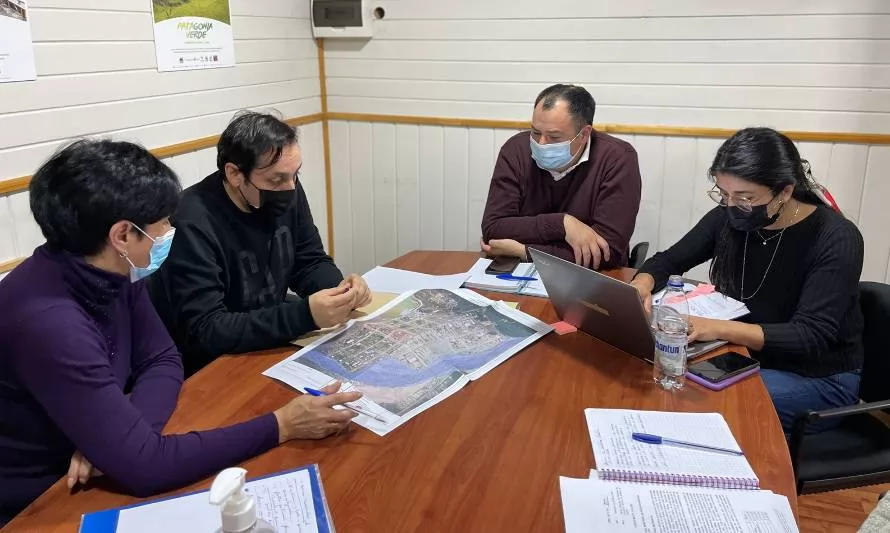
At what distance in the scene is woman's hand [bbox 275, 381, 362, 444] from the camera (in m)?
1.24

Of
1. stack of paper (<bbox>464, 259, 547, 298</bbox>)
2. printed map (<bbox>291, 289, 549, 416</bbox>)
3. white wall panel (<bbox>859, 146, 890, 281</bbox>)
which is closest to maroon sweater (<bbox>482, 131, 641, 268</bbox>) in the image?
stack of paper (<bbox>464, 259, 547, 298</bbox>)

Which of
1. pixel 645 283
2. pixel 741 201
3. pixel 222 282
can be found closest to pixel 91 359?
pixel 222 282

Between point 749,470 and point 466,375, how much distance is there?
0.58m

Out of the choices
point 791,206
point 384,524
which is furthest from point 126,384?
point 791,206

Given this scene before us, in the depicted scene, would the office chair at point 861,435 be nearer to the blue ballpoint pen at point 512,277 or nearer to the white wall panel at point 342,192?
the blue ballpoint pen at point 512,277

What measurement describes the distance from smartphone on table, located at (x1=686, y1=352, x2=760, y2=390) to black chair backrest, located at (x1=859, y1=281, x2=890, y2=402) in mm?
552

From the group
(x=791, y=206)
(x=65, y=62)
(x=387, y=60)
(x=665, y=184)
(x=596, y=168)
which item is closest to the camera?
(x=791, y=206)

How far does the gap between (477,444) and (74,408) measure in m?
0.68

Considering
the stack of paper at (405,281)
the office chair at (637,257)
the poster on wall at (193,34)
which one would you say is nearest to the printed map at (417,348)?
the stack of paper at (405,281)

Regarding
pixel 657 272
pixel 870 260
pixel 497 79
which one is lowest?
pixel 870 260

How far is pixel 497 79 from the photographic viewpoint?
318 centimetres

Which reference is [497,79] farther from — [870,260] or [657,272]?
[870,260]

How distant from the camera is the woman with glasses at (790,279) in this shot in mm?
1725

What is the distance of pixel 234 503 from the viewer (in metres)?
0.87
